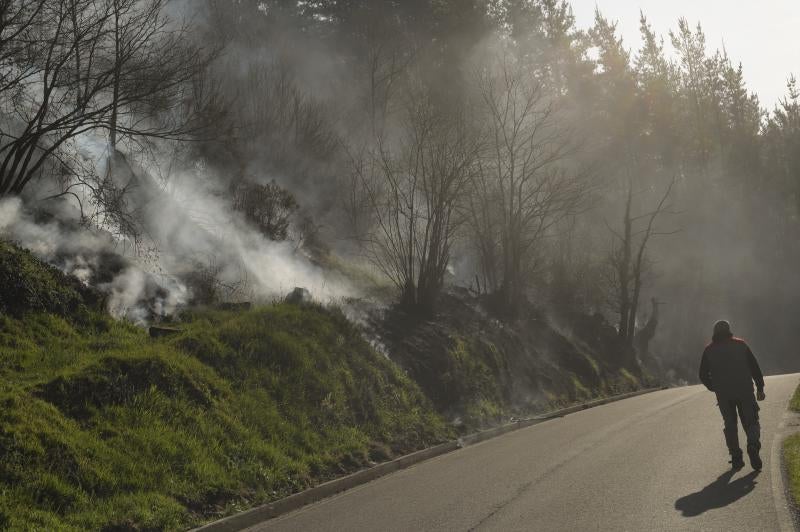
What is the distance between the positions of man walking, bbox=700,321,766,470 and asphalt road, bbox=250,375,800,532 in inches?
12.9

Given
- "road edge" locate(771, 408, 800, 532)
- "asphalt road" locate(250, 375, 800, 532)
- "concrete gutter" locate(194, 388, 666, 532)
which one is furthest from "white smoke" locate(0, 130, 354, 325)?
"road edge" locate(771, 408, 800, 532)

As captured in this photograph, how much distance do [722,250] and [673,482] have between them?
59.9 m

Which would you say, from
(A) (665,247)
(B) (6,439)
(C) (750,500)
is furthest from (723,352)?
(A) (665,247)

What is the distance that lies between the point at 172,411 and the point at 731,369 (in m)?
7.32

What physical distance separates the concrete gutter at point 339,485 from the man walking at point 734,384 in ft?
16.4

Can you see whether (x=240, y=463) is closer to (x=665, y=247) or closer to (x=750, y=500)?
(x=750, y=500)

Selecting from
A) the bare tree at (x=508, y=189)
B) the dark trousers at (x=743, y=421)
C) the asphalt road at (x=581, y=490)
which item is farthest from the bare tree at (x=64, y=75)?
the bare tree at (x=508, y=189)

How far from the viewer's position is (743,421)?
10.3 meters

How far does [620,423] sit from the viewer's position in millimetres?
17125

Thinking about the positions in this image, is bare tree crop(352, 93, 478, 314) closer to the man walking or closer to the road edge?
the road edge

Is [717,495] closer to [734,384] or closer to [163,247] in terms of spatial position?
[734,384]

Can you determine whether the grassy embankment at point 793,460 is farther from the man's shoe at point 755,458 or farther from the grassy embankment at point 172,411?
the grassy embankment at point 172,411

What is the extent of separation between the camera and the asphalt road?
7.92 metres

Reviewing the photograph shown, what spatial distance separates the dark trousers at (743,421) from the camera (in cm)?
1017
